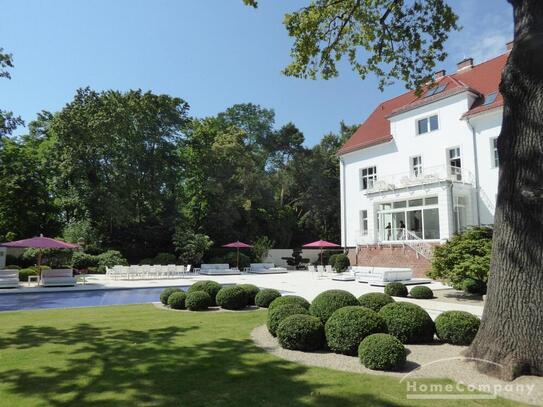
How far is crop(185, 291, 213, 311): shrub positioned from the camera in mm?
12219

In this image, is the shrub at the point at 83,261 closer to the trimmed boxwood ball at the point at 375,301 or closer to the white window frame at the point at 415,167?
the white window frame at the point at 415,167

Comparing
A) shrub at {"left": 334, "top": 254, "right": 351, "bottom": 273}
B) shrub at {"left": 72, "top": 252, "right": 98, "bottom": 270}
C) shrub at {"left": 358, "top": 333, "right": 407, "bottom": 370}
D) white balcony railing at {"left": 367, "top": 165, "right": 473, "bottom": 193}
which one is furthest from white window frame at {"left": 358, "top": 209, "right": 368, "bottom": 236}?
shrub at {"left": 358, "top": 333, "right": 407, "bottom": 370}

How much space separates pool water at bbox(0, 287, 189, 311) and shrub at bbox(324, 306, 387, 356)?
1025 centimetres

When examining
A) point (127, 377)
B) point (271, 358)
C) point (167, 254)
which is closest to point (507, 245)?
point (271, 358)

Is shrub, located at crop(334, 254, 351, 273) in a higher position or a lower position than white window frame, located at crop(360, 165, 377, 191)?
lower

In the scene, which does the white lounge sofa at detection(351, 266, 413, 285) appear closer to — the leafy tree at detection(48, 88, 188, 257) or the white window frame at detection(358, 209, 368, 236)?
the white window frame at detection(358, 209, 368, 236)

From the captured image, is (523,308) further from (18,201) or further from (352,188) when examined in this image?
(18,201)

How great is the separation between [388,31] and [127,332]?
10.2m

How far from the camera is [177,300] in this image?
500 inches

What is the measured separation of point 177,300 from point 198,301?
89 centimetres

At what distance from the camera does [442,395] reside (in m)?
5.22

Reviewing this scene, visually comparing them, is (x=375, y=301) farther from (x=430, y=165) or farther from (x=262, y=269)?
(x=262, y=269)

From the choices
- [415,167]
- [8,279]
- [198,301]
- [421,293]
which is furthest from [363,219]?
[8,279]

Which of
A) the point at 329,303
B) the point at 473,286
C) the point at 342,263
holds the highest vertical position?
the point at 342,263
